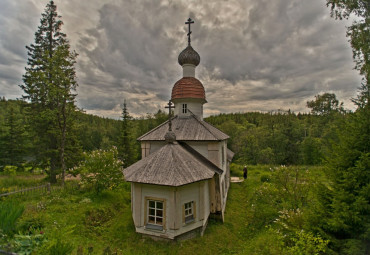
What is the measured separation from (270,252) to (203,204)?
3526mm

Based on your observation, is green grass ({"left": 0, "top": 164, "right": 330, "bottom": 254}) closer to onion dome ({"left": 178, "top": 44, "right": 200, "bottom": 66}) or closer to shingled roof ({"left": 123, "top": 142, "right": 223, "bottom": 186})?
shingled roof ({"left": 123, "top": 142, "right": 223, "bottom": 186})

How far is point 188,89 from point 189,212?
362 inches

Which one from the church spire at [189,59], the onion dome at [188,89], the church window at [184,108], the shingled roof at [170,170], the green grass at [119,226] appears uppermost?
the church spire at [189,59]

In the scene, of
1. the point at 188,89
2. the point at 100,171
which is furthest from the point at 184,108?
the point at 100,171

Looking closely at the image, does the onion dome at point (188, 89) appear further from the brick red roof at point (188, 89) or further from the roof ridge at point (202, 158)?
the roof ridge at point (202, 158)

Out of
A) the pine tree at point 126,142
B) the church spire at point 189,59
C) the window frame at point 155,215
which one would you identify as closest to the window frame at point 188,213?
the window frame at point 155,215

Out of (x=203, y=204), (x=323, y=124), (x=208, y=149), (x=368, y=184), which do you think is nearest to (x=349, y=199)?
(x=368, y=184)

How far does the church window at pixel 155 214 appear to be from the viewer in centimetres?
893

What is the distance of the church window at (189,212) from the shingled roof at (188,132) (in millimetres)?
3906

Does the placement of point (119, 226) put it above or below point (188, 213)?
below

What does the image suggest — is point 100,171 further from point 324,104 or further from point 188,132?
point 324,104

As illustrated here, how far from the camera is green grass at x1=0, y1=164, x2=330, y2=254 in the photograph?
8344 mm

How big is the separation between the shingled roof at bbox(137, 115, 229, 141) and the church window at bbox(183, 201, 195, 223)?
3.91m

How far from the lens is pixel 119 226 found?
10.3 metres
